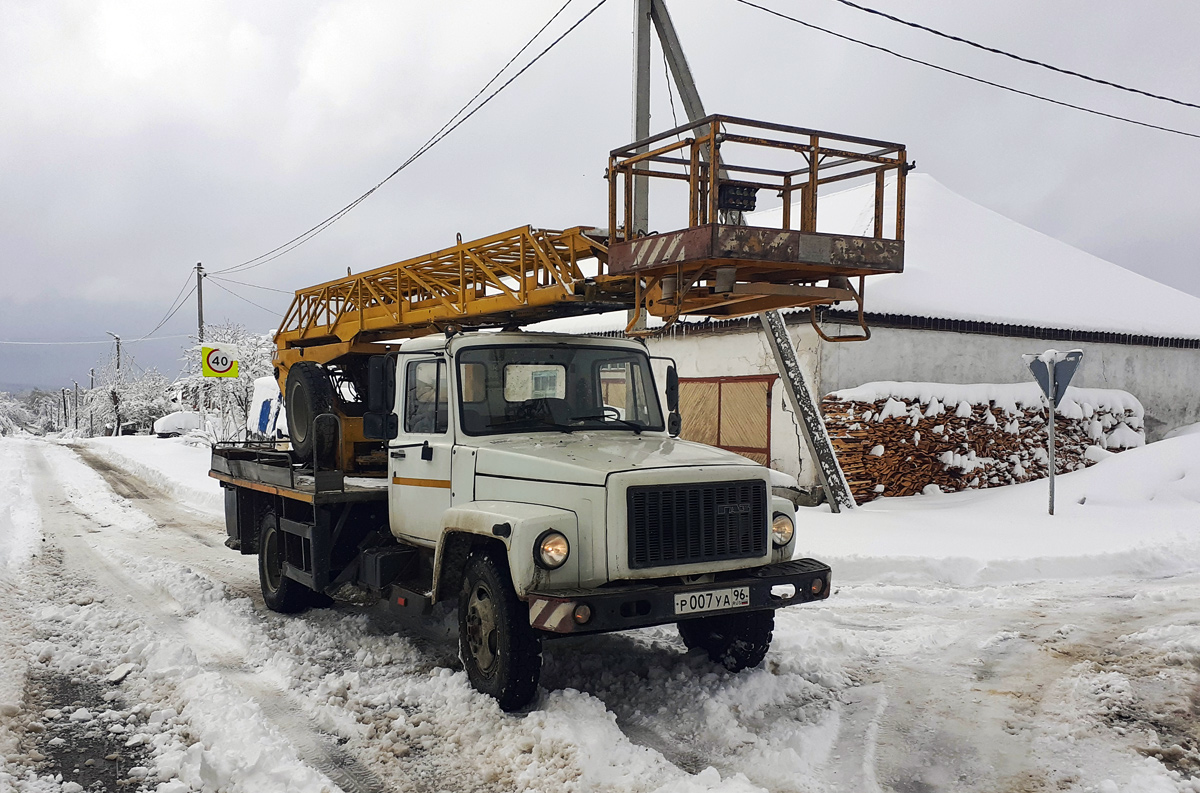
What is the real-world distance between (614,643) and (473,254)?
3.35 metres

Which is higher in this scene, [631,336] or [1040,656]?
[631,336]

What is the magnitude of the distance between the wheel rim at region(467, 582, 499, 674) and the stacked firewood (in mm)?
8890

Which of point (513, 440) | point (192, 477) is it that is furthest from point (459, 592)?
point (192, 477)

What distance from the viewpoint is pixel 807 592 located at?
521 centimetres

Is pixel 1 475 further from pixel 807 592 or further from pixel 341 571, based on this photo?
pixel 807 592

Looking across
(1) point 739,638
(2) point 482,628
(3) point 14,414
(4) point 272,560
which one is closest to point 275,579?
(4) point 272,560

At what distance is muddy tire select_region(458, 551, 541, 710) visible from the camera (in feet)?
16.0

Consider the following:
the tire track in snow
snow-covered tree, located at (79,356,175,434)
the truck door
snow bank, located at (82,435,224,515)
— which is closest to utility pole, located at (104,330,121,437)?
snow-covered tree, located at (79,356,175,434)

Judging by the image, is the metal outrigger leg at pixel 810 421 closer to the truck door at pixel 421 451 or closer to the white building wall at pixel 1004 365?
the white building wall at pixel 1004 365

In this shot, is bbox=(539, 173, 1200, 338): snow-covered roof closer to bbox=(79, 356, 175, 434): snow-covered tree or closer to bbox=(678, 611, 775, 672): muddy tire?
bbox=(678, 611, 775, 672): muddy tire

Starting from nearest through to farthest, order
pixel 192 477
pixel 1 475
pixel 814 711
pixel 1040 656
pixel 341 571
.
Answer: pixel 814 711 → pixel 1040 656 → pixel 341 571 → pixel 192 477 → pixel 1 475

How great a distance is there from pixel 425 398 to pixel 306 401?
220 cm

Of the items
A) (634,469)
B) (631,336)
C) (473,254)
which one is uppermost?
(473,254)

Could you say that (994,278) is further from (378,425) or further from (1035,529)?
(378,425)
